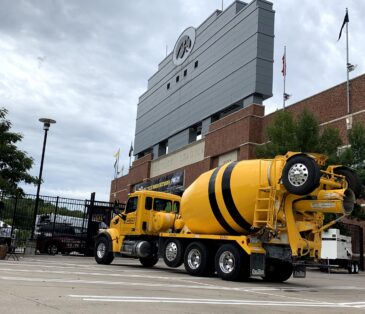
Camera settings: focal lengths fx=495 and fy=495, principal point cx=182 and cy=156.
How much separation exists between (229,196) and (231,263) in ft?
6.28

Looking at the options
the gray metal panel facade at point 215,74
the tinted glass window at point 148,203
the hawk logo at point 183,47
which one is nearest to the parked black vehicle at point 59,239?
the tinted glass window at point 148,203

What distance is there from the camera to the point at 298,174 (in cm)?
1273

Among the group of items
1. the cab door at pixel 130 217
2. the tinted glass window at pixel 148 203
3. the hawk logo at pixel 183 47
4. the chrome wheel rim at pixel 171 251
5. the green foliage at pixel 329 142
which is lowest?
the chrome wheel rim at pixel 171 251

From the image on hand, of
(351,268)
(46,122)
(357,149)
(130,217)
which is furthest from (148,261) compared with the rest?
(357,149)

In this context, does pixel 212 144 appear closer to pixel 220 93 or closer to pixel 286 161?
pixel 220 93

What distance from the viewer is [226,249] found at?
14.1m

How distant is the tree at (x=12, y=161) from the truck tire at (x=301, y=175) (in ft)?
41.5

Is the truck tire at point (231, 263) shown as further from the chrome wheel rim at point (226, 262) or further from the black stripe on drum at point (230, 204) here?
the black stripe on drum at point (230, 204)

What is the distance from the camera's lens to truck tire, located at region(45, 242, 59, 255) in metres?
25.9

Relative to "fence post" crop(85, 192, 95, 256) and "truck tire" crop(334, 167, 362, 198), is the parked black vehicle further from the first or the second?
"truck tire" crop(334, 167, 362, 198)

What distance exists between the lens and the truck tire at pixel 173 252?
16016mm

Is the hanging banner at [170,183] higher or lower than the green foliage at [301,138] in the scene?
higher

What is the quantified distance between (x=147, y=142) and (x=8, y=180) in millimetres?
49716

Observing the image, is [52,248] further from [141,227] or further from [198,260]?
[198,260]
